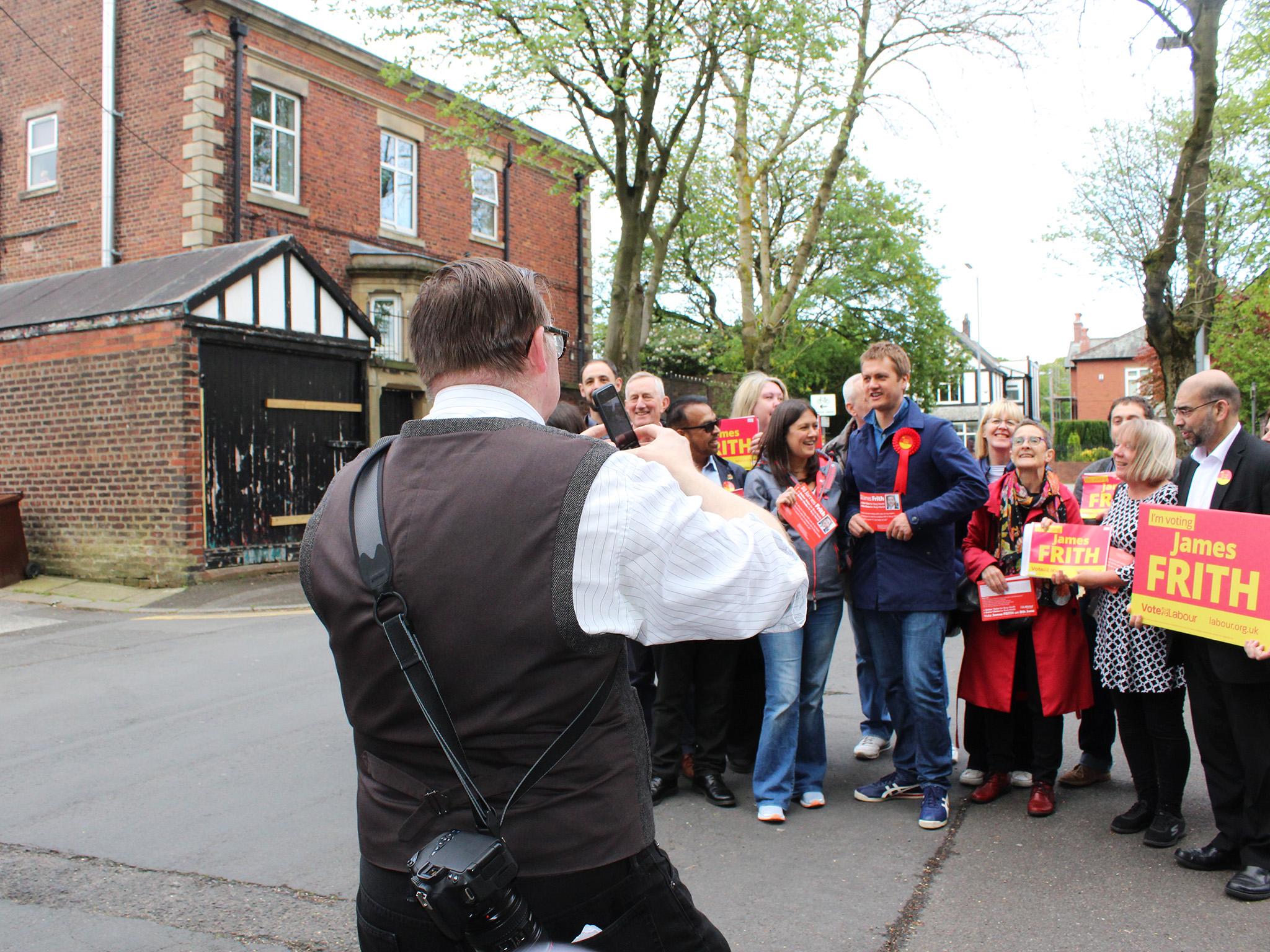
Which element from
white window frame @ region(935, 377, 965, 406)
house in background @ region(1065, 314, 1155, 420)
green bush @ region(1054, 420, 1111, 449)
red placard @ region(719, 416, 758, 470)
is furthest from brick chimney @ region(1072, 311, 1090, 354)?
red placard @ region(719, 416, 758, 470)

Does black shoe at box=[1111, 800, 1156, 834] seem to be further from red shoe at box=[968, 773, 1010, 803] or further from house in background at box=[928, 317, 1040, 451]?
house in background at box=[928, 317, 1040, 451]

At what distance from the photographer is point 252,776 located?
5324mm

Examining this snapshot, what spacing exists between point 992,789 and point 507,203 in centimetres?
2006

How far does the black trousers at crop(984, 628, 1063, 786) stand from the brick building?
10.0m

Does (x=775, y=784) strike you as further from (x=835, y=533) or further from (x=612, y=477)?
(x=612, y=477)

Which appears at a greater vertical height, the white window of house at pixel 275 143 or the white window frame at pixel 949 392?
the white window of house at pixel 275 143

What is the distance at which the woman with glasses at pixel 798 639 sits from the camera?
469cm

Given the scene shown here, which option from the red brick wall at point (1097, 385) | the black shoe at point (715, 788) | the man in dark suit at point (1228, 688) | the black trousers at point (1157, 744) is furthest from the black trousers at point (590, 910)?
the red brick wall at point (1097, 385)

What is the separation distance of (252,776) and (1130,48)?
1343 cm

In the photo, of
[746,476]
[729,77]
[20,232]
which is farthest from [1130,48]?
[20,232]

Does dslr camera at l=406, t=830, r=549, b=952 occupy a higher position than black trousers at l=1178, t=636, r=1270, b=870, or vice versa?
dslr camera at l=406, t=830, r=549, b=952

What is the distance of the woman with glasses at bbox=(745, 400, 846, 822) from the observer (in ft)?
15.4

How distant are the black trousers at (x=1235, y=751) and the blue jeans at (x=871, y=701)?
169 centimetres

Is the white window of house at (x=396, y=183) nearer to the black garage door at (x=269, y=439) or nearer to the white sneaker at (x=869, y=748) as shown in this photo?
the black garage door at (x=269, y=439)
